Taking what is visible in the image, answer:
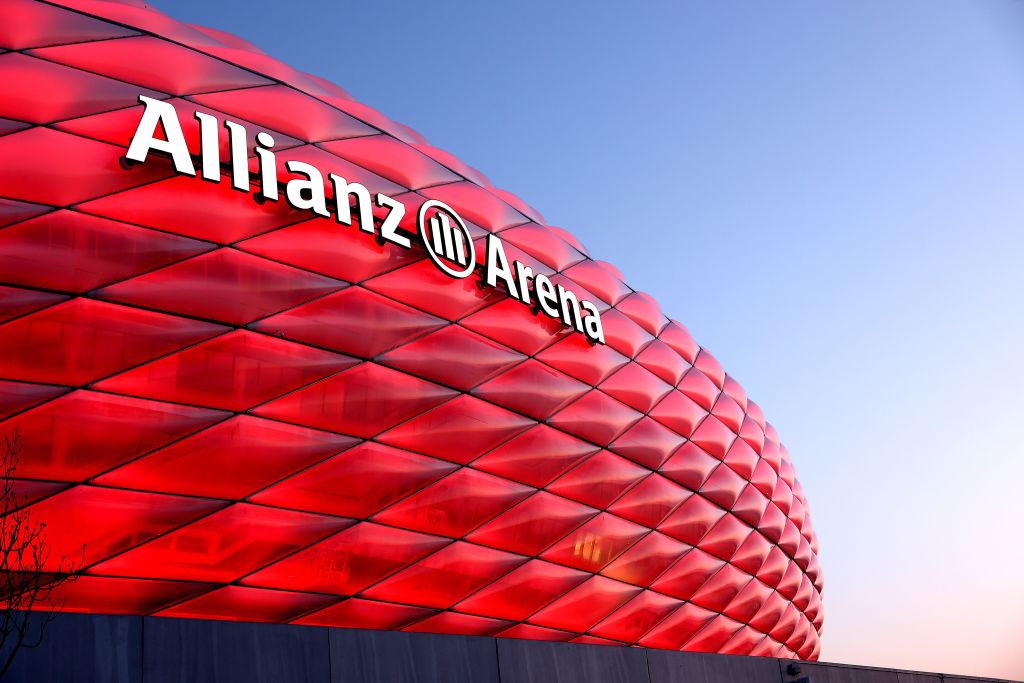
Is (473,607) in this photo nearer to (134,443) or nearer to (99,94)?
(134,443)

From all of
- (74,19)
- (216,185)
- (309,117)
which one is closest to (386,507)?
(216,185)

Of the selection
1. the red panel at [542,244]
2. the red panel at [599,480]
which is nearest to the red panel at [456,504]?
the red panel at [599,480]

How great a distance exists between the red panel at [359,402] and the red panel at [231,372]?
19 cm

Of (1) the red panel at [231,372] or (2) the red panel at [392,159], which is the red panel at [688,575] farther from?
(1) the red panel at [231,372]

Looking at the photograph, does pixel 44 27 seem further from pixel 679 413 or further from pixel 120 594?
pixel 679 413

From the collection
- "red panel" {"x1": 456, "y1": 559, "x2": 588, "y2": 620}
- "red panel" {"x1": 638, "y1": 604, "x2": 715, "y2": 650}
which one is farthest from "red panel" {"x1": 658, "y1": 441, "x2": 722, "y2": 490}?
"red panel" {"x1": 456, "y1": 559, "x2": 588, "y2": 620}

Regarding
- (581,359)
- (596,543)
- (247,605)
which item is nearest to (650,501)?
(596,543)

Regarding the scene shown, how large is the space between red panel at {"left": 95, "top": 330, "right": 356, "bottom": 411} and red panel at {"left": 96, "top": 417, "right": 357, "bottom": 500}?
0.25 meters

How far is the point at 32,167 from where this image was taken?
1167 cm

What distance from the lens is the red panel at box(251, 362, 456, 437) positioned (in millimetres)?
13258

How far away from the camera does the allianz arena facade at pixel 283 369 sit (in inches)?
453

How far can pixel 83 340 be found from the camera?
1150cm

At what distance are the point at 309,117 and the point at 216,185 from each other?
2.78m

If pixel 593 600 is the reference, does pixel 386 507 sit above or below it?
above
